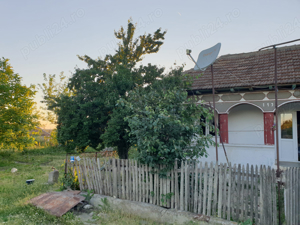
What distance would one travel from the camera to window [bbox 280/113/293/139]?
874cm

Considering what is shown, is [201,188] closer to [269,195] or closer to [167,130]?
[269,195]

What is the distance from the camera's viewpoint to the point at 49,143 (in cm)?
2562

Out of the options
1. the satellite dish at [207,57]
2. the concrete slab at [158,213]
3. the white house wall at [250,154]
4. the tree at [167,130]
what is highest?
the satellite dish at [207,57]

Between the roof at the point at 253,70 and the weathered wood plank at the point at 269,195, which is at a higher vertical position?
the roof at the point at 253,70

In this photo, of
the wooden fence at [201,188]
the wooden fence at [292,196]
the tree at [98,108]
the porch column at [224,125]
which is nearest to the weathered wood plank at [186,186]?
the wooden fence at [201,188]

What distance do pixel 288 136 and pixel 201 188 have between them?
19.6ft

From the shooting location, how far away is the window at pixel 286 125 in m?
8.74

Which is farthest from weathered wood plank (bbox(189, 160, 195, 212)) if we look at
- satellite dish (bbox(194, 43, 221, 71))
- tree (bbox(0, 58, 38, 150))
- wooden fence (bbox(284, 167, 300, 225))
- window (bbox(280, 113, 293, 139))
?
tree (bbox(0, 58, 38, 150))

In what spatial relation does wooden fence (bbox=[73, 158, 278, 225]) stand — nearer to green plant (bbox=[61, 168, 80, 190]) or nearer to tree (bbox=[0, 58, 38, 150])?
green plant (bbox=[61, 168, 80, 190])

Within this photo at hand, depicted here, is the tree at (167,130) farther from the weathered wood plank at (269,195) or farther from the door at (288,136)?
the door at (288,136)

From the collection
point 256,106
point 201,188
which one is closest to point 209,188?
point 201,188

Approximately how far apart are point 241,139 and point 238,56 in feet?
14.2

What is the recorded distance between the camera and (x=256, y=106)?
815 cm

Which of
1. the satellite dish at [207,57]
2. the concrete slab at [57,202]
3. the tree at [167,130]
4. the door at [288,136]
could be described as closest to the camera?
the tree at [167,130]
